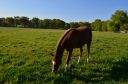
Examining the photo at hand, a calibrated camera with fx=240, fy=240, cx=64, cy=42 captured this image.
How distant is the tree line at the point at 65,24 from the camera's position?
11712 cm

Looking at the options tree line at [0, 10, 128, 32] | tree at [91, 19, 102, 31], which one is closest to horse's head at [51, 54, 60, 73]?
tree line at [0, 10, 128, 32]

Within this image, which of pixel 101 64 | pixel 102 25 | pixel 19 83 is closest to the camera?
pixel 19 83

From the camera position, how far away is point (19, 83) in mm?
9789

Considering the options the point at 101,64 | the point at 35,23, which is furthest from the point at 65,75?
the point at 35,23

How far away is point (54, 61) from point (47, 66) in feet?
5.29

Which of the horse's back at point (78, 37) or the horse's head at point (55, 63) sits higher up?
the horse's back at point (78, 37)

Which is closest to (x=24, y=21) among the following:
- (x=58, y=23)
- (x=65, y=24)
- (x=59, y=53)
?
(x=58, y=23)

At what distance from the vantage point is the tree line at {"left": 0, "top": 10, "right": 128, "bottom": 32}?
117125 millimetres

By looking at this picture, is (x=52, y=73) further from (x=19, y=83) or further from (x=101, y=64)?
(x=101, y=64)

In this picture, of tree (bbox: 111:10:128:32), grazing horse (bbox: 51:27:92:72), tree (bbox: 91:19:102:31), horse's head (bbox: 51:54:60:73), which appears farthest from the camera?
tree (bbox: 91:19:102:31)

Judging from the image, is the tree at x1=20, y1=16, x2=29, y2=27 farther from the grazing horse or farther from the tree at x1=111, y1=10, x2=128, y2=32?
the grazing horse

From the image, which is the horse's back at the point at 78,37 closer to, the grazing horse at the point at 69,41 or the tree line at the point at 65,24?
the grazing horse at the point at 69,41

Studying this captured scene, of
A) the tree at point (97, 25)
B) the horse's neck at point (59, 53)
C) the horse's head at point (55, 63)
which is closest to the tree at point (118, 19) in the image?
the tree at point (97, 25)

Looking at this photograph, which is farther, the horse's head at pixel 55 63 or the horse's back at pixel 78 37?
the horse's back at pixel 78 37
